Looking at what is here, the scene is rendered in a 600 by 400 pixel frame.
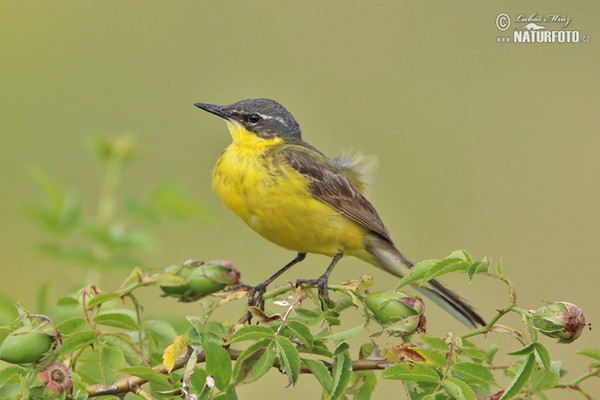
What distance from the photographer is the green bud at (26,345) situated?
236 centimetres

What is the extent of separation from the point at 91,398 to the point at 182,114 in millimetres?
8839

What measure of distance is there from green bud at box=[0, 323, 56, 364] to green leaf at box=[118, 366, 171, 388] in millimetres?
260

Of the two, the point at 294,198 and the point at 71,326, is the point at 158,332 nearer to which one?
the point at 71,326

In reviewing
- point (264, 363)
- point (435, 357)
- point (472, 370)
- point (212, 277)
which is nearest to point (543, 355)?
point (472, 370)

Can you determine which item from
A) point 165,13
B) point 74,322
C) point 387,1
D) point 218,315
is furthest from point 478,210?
point 74,322

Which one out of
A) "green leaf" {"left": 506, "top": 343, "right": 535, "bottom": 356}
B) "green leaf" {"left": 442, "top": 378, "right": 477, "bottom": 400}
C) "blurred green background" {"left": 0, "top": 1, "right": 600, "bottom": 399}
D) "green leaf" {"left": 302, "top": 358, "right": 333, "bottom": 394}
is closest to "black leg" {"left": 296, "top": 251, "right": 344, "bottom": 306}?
"green leaf" {"left": 302, "top": 358, "right": 333, "bottom": 394}

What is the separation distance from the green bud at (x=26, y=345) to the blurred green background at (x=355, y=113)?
5.12 meters

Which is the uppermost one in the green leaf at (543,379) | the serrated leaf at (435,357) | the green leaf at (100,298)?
the green leaf at (100,298)

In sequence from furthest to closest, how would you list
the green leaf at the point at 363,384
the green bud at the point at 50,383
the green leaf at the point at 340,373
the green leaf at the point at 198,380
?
1. the green leaf at the point at 363,384
2. the green leaf at the point at 340,373
3. the green leaf at the point at 198,380
4. the green bud at the point at 50,383

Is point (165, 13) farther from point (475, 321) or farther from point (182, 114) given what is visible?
point (475, 321)

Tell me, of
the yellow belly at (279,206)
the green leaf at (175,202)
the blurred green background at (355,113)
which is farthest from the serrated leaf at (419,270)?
the blurred green background at (355,113)

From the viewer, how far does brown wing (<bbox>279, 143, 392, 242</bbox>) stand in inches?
178

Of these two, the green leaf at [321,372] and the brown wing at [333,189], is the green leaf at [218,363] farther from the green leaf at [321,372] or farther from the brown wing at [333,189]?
the brown wing at [333,189]

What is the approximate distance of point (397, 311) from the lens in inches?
110
